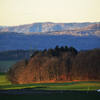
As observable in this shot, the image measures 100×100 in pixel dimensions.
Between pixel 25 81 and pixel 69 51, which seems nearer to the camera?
pixel 25 81

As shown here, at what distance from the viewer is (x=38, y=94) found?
160 ft

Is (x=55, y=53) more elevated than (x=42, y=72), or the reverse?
(x=55, y=53)

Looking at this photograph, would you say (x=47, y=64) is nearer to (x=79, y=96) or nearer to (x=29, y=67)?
(x=29, y=67)

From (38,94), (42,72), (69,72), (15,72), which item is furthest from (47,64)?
(38,94)

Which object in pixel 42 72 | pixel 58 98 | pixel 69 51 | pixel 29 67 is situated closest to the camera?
pixel 58 98

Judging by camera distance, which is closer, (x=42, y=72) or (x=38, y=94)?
(x=38, y=94)

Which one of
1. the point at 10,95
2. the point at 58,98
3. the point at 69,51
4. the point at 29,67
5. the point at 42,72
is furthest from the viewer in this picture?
the point at 69,51

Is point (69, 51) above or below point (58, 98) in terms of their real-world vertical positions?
above

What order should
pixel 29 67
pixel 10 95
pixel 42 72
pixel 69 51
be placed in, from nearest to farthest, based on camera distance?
pixel 10 95
pixel 42 72
pixel 29 67
pixel 69 51

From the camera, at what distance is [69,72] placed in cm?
10300

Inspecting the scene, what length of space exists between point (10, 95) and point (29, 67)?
2260 inches

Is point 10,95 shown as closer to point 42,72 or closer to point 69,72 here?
point 42,72

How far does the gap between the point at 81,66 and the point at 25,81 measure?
21099 millimetres

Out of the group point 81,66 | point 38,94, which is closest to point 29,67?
point 81,66
